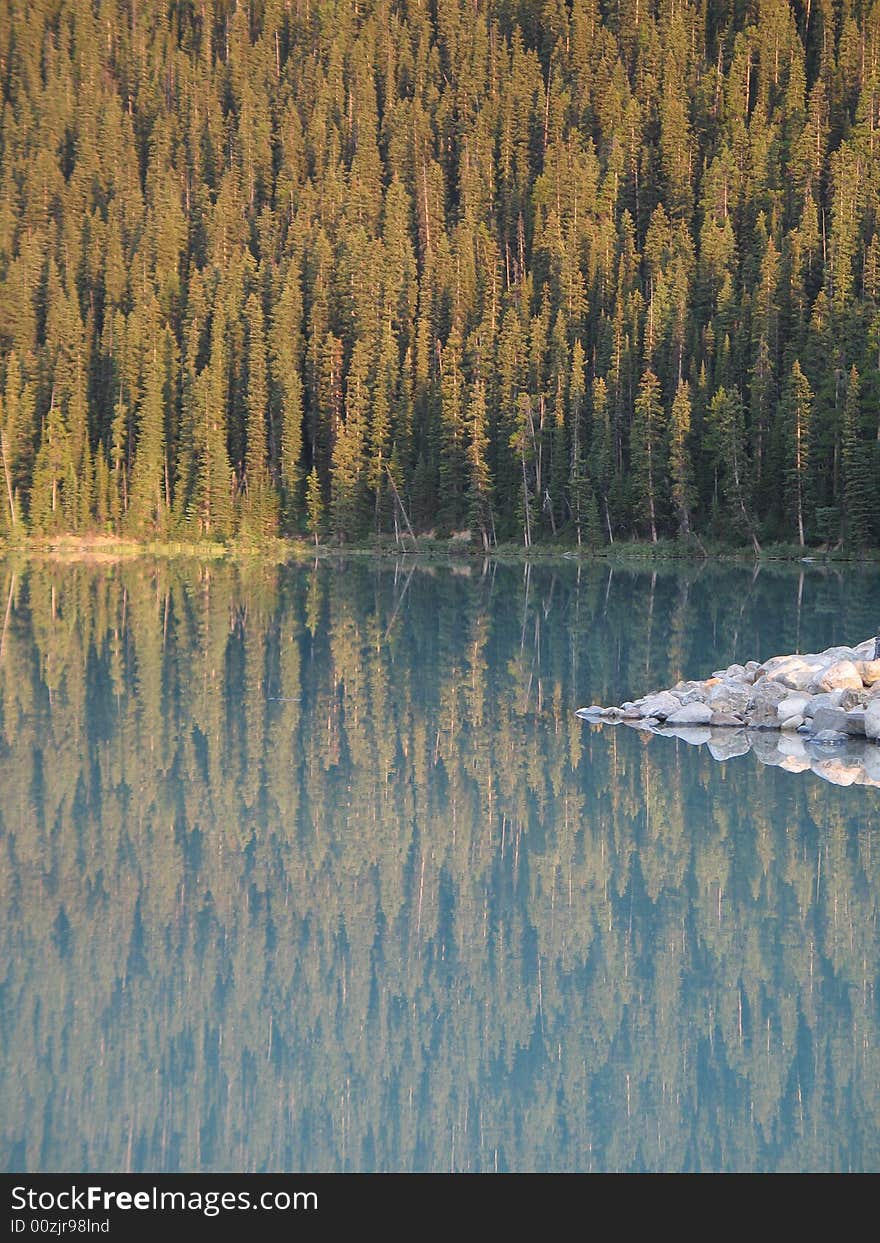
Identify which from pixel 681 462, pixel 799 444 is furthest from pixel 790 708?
pixel 681 462

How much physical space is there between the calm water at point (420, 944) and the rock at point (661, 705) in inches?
44.2

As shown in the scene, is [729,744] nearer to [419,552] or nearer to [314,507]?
[419,552]

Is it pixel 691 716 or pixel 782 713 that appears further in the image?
pixel 691 716

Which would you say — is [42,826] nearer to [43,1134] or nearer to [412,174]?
[43,1134]

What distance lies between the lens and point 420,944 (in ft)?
30.5

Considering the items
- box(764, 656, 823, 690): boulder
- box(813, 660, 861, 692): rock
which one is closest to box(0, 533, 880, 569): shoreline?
box(764, 656, 823, 690): boulder

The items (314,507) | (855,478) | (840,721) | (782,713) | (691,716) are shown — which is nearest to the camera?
(840,721)

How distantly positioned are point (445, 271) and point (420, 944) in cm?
8846

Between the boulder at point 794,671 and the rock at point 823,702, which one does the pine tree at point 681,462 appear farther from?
the rock at point 823,702

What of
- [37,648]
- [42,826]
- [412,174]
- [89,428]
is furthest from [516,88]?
[42,826]

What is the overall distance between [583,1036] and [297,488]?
7798 centimetres

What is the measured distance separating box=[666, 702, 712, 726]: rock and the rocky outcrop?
0.5 inches

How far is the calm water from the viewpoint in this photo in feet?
22.8

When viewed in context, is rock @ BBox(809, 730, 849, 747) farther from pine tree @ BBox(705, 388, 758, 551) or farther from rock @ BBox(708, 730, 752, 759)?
pine tree @ BBox(705, 388, 758, 551)
